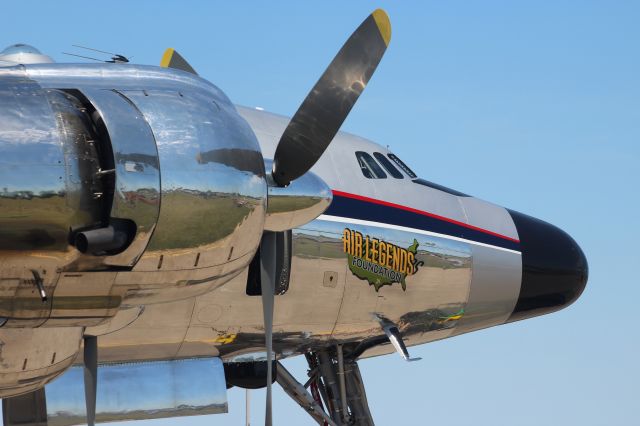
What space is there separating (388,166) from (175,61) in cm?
334

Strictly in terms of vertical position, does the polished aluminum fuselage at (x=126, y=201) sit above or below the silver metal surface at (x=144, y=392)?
above

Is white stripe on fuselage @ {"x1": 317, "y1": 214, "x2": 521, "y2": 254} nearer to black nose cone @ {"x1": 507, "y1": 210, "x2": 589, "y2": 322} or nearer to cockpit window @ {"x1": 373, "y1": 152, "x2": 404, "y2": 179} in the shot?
black nose cone @ {"x1": 507, "y1": 210, "x2": 589, "y2": 322}

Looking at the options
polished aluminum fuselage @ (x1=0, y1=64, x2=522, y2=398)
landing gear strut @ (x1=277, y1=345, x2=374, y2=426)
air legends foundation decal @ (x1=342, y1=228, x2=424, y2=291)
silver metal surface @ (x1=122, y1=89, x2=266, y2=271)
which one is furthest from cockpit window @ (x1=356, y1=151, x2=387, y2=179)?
silver metal surface @ (x1=122, y1=89, x2=266, y2=271)

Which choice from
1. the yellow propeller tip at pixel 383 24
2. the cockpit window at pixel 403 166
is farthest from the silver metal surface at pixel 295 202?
the cockpit window at pixel 403 166

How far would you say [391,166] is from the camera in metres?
18.5

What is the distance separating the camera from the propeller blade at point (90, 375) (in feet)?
42.3

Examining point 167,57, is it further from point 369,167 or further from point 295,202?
point 295,202

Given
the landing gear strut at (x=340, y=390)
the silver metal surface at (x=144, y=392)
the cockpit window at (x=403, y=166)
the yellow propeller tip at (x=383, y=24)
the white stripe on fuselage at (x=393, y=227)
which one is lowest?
the landing gear strut at (x=340, y=390)

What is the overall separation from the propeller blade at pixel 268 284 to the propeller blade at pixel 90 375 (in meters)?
1.89

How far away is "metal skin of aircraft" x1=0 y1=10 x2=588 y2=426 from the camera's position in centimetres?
905

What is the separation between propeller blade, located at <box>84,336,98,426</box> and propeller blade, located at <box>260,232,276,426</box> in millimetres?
1891

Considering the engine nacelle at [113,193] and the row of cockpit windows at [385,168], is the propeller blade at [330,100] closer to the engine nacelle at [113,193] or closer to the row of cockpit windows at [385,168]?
the engine nacelle at [113,193]

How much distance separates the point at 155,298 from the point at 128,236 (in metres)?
0.76

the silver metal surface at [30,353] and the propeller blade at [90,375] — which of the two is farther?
the propeller blade at [90,375]
